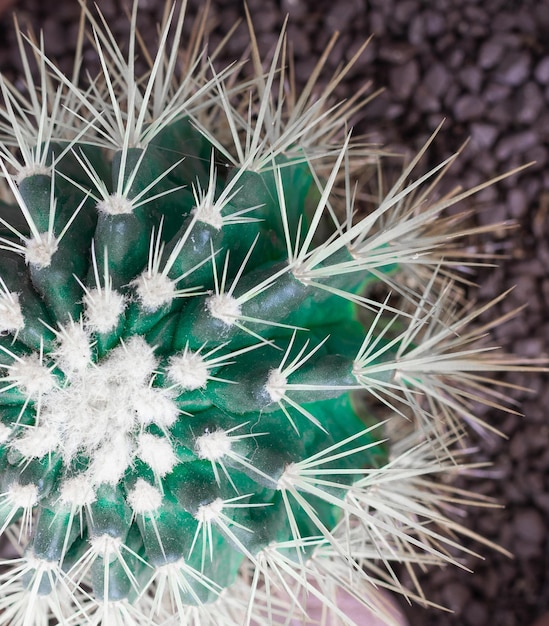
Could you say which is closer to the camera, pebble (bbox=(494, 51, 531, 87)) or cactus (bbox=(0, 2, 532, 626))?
cactus (bbox=(0, 2, 532, 626))

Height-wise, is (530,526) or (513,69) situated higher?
(513,69)

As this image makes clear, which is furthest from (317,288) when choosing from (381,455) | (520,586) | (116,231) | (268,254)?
(520,586)

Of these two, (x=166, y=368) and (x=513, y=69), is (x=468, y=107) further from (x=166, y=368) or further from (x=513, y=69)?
(x=166, y=368)

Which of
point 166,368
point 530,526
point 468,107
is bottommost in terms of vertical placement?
point 530,526

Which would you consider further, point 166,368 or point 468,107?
point 468,107

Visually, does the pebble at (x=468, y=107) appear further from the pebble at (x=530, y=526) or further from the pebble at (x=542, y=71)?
the pebble at (x=530, y=526)

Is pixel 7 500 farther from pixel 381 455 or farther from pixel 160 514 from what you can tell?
pixel 381 455

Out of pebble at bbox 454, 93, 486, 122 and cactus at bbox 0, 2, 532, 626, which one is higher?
cactus at bbox 0, 2, 532, 626

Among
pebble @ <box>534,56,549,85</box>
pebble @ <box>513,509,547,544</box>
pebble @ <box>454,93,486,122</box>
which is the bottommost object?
pebble @ <box>513,509,547,544</box>

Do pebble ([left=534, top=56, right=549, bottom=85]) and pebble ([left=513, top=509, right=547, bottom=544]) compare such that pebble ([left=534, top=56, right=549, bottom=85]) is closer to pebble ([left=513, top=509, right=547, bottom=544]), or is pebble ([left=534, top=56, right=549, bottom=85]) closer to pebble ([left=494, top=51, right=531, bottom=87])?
pebble ([left=494, top=51, right=531, bottom=87])

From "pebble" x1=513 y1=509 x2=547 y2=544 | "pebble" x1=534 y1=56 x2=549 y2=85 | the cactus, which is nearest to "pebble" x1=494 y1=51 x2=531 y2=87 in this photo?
"pebble" x1=534 y1=56 x2=549 y2=85

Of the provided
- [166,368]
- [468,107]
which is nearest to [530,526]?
[468,107]
